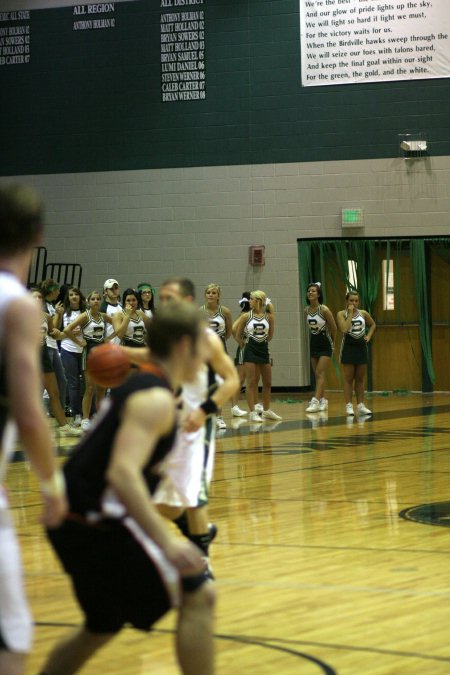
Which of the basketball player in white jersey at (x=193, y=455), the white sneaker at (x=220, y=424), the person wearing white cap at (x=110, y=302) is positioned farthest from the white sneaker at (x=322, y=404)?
the basketball player in white jersey at (x=193, y=455)

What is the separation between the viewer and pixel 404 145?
56.5ft

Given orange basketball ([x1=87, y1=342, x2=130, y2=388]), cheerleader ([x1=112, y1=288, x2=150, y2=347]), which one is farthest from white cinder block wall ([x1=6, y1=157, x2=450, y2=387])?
orange basketball ([x1=87, y1=342, x2=130, y2=388])

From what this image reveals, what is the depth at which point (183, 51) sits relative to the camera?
59.5ft

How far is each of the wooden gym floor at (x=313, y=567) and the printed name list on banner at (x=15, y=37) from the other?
1041 centimetres

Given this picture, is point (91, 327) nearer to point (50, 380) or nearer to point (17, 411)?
point (50, 380)

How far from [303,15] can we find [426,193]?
11.4 ft

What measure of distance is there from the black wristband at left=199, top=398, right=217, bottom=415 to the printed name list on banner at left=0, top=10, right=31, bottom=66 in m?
15.4

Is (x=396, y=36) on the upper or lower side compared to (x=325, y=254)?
upper

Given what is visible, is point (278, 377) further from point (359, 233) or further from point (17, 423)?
point (17, 423)

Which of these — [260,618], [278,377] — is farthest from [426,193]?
[260,618]

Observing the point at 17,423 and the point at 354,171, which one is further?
the point at 354,171

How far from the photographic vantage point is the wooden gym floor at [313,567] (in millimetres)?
4152

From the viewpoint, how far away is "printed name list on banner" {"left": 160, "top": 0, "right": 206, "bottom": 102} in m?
18.1

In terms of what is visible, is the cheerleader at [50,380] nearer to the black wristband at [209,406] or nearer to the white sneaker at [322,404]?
the white sneaker at [322,404]
